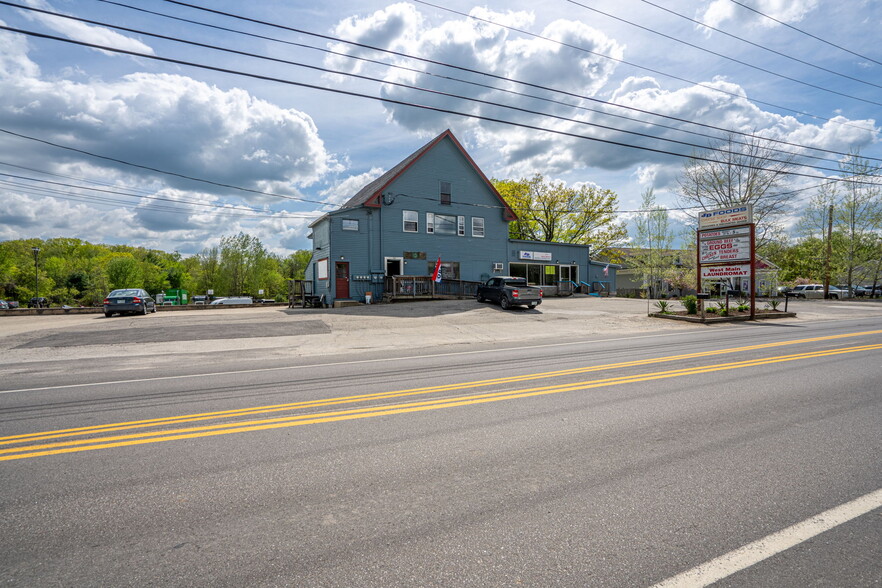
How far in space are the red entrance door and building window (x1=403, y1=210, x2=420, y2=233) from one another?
4805 millimetres

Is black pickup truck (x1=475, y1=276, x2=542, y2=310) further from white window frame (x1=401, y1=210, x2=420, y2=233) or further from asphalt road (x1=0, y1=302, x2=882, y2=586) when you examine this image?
asphalt road (x1=0, y1=302, x2=882, y2=586)

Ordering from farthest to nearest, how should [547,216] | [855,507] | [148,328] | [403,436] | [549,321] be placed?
[547,216] < [549,321] < [148,328] < [403,436] < [855,507]

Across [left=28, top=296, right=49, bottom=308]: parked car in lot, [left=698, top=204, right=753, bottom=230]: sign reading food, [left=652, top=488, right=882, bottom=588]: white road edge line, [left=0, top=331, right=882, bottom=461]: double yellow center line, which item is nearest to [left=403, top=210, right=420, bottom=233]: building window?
[left=698, top=204, right=753, bottom=230]: sign reading food

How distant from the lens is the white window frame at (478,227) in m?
31.5

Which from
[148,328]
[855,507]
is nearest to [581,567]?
[855,507]

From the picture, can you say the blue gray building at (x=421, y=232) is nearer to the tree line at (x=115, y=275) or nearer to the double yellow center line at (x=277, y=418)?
the double yellow center line at (x=277, y=418)

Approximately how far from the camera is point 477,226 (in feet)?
104

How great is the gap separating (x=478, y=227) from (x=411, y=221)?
5477 mm

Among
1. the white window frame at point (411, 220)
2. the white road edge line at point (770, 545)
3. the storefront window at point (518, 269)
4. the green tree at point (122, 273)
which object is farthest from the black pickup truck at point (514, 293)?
the green tree at point (122, 273)

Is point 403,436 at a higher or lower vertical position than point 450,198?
lower

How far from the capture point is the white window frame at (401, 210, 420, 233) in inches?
1128

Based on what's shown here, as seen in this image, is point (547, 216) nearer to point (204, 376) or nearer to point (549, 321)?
point (549, 321)

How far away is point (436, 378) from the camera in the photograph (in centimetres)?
727

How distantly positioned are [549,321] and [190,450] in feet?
53.6
